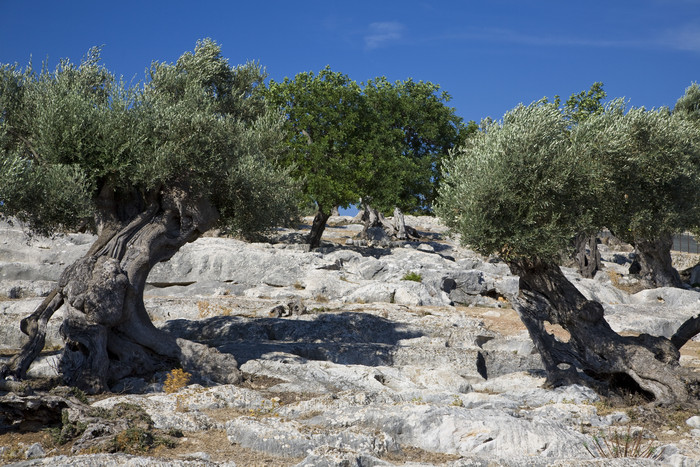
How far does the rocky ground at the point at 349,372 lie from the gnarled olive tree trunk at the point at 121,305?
957mm

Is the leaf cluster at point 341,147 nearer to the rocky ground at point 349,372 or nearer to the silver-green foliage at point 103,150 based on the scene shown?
the rocky ground at point 349,372

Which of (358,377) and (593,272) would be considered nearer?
(358,377)

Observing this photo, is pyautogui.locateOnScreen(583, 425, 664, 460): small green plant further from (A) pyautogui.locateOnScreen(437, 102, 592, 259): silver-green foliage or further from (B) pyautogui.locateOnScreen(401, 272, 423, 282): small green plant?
(B) pyautogui.locateOnScreen(401, 272, 423, 282): small green plant

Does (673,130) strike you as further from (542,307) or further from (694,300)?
(694,300)

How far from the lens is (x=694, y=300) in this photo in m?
34.7

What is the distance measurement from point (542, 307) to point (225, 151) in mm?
10527

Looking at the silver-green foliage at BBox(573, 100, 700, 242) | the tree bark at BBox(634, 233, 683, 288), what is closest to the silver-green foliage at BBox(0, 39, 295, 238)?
the silver-green foliage at BBox(573, 100, 700, 242)

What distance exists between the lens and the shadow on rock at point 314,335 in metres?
20.4

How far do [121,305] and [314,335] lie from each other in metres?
8.17

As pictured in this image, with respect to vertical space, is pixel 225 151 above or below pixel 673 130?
below

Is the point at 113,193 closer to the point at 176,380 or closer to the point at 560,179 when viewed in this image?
the point at 176,380

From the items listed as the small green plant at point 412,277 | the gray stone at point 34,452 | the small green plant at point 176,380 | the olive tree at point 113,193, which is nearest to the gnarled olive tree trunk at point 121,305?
the olive tree at point 113,193

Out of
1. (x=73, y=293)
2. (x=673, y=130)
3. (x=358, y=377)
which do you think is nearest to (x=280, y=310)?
(x=358, y=377)

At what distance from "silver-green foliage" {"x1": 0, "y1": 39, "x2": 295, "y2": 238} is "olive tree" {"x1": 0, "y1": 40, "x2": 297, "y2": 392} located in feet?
0.12
